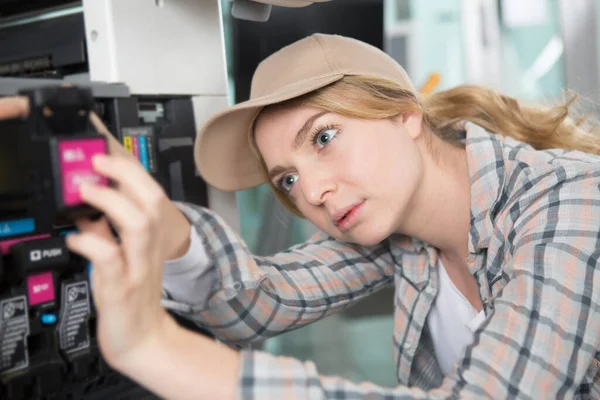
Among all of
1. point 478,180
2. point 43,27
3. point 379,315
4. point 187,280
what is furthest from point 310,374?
point 379,315

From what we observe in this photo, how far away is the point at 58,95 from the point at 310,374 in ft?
1.13

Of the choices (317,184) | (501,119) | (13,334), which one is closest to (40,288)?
(13,334)

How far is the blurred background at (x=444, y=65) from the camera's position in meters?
1.94

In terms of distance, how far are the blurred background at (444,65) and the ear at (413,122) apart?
0.65 m

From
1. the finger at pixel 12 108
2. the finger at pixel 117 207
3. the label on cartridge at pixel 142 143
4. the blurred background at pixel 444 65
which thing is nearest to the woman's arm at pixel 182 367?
the finger at pixel 117 207

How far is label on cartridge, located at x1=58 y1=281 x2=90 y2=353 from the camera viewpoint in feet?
2.43

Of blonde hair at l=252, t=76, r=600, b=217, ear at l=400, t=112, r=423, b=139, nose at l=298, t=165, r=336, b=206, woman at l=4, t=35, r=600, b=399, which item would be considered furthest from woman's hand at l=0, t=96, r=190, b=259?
ear at l=400, t=112, r=423, b=139

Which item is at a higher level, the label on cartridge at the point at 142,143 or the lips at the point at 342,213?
the label on cartridge at the point at 142,143

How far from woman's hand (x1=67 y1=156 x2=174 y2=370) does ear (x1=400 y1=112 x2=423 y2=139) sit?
0.58 metres

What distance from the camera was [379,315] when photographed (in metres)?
2.84

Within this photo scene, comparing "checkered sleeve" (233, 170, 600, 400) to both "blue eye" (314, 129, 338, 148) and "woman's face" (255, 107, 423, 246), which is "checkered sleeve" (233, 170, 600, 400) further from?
"blue eye" (314, 129, 338, 148)

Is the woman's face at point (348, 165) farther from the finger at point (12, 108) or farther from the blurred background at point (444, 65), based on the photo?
the blurred background at point (444, 65)

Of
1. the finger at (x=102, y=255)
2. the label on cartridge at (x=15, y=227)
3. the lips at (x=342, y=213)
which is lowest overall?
the lips at (x=342, y=213)

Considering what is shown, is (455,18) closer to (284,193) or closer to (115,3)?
(284,193)
